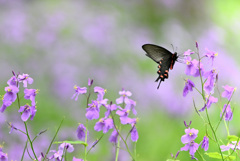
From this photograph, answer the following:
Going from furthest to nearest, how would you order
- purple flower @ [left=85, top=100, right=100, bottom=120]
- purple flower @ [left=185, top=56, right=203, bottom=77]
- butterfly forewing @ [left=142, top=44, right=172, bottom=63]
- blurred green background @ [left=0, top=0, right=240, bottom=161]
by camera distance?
blurred green background @ [left=0, top=0, right=240, bottom=161], butterfly forewing @ [left=142, top=44, right=172, bottom=63], purple flower @ [left=185, top=56, right=203, bottom=77], purple flower @ [left=85, top=100, right=100, bottom=120]

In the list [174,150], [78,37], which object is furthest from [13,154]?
[78,37]

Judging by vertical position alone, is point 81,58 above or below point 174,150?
above

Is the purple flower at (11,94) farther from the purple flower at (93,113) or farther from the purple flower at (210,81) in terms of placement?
the purple flower at (210,81)

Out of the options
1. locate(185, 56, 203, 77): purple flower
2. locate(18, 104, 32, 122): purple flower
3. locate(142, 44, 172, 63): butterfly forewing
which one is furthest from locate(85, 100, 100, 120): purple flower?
locate(142, 44, 172, 63): butterfly forewing

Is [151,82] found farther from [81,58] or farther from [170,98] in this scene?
[81,58]

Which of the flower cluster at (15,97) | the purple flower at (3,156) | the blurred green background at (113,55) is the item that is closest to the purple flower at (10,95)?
the flower cluster at (15,97)

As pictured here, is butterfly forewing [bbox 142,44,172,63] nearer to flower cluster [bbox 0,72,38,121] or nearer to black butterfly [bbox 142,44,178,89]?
black butterfly [bbox 142,44,178,89]
